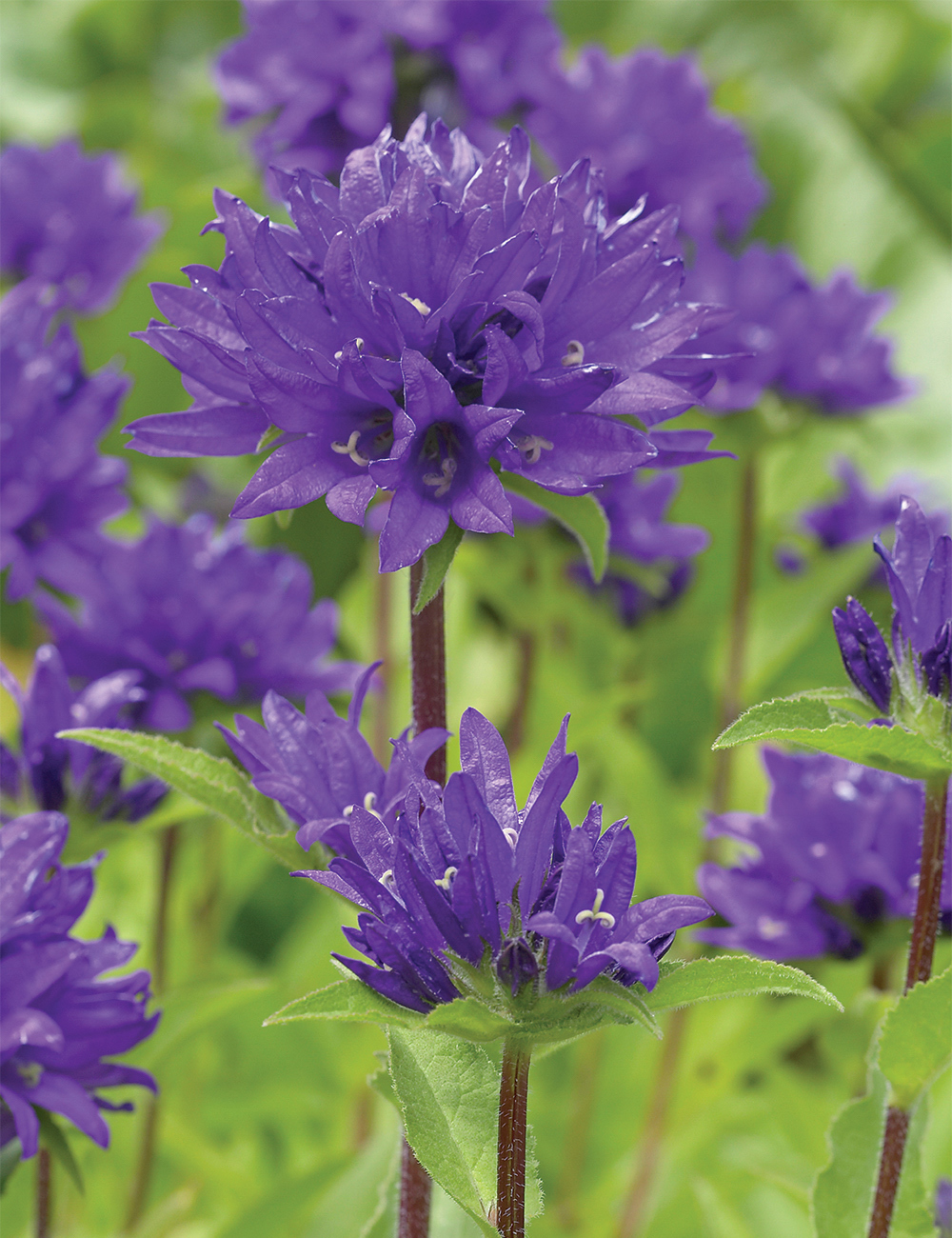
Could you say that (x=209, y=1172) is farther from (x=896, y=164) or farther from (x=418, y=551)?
(x=896, y=164)

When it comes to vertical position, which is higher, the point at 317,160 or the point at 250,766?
the point at 317,160

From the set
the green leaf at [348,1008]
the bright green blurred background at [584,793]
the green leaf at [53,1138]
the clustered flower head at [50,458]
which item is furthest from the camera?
the bright green blurred background at [584,793]

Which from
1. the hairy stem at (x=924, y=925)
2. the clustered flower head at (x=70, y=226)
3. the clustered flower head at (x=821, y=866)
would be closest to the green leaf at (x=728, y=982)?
the hairy stem at (x=924, y=925)

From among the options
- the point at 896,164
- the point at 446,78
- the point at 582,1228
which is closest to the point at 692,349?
the point at 446,78

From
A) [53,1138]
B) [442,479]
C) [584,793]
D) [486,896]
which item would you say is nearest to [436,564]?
[442,479]

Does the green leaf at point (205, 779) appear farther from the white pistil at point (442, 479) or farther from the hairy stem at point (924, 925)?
the hairy stem at point (924, 925)

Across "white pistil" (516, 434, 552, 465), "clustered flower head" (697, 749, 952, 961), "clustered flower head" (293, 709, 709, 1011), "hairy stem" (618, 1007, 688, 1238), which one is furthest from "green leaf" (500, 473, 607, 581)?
"hairy stem" (618, 1007, 688, 1238)
